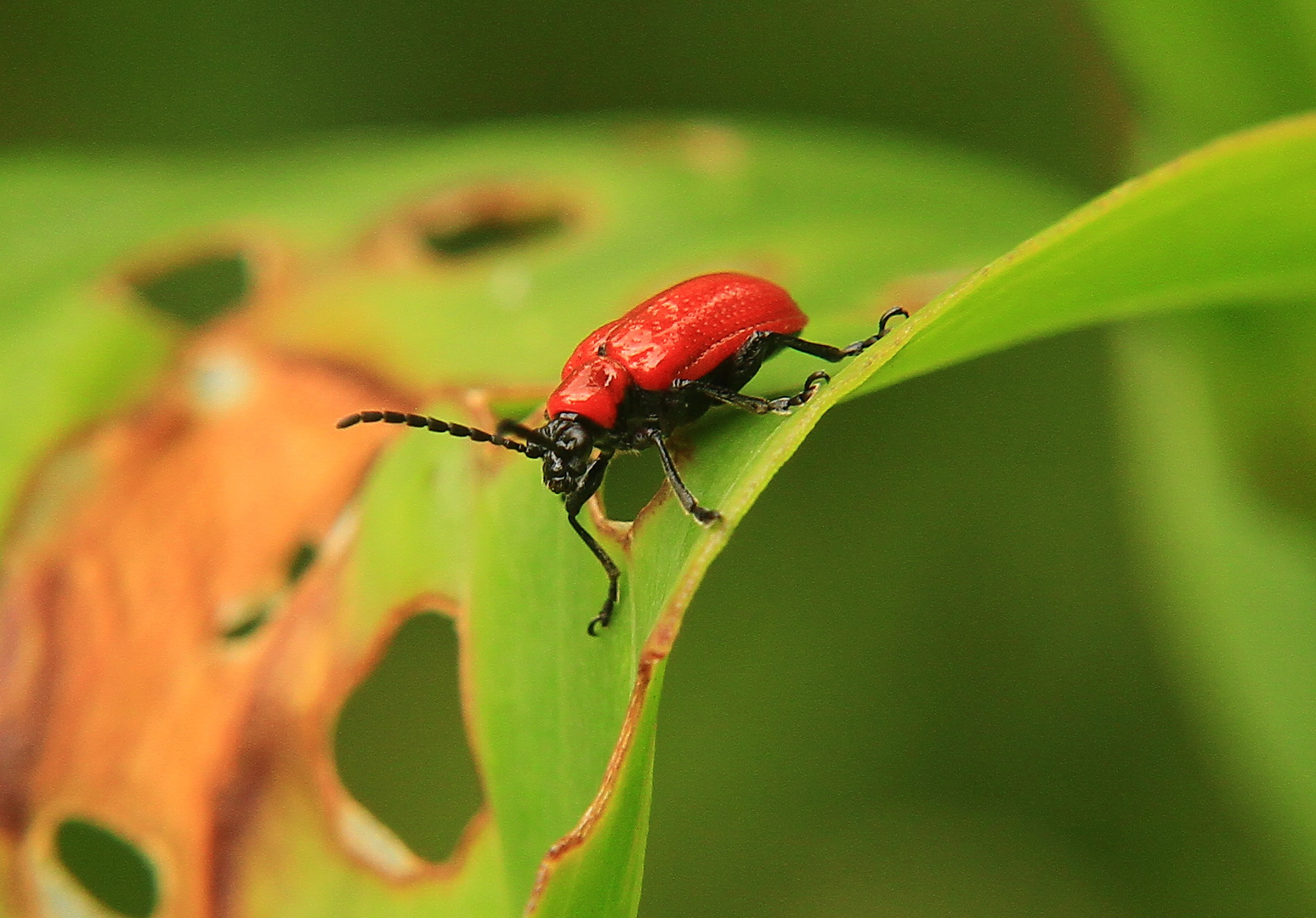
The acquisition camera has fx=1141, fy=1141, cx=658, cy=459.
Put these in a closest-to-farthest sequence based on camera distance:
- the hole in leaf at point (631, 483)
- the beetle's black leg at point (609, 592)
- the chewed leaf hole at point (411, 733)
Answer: the beetle's black leg at point (609, 592)
the hole in leaf at point (631, 483)
the chewed leaf hole at point (411, 733)

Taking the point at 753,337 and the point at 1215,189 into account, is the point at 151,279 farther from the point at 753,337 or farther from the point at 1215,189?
the point at 1215,189

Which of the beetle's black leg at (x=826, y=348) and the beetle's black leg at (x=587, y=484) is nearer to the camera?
the beetle's black leg at (x=587, y=484)

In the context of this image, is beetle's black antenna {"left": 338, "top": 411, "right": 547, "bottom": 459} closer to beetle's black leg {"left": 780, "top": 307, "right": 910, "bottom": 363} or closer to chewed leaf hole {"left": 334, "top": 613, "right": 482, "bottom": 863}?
beetle's black leg {"left": 780, "top": 307, "right": 910, "bottom": 363}

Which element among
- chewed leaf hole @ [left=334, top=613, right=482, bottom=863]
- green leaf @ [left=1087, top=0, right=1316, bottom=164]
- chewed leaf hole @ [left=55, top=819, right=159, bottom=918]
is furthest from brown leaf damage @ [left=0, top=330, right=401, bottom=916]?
green leaf @ [left=1087, top=0, right=1316, bottom=164]

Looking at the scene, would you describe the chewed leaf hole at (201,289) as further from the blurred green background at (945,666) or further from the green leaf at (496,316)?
the blurred green background at (945,666)

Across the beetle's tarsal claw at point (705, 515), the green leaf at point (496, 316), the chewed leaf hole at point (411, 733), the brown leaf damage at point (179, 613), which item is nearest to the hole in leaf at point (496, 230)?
the green leaf at point (496, 316)

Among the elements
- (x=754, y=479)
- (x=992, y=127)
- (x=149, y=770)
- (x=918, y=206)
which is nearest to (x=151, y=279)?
(x=149, y=770)
